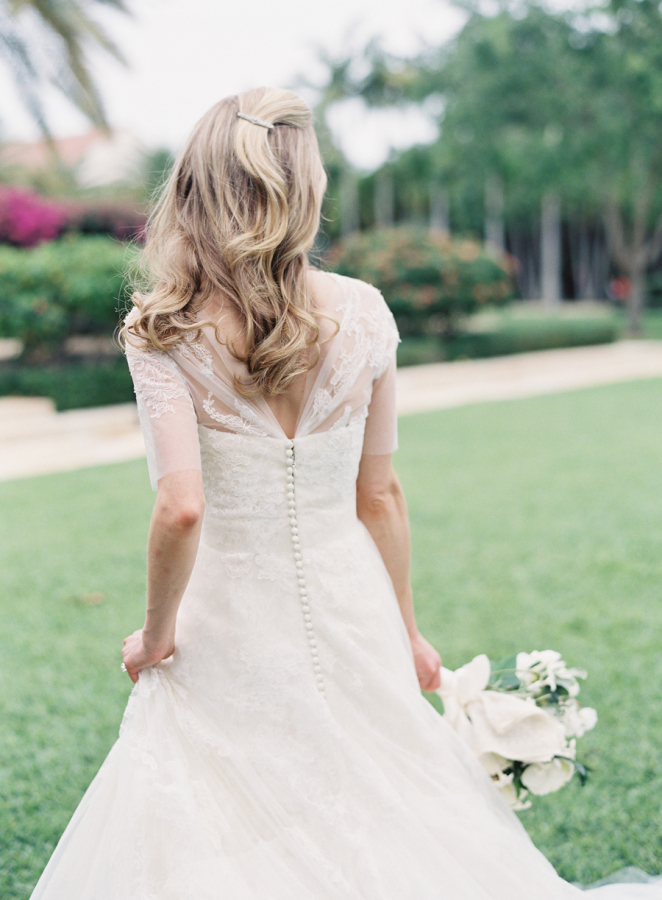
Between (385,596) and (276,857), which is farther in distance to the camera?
(385,596)

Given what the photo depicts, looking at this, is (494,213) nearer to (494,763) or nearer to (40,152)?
(40,152)

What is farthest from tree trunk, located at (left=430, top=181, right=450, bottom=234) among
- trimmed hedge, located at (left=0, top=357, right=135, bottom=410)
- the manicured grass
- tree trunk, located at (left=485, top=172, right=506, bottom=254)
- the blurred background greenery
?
the manicured grass

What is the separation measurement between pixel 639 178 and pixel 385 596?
20351 mm

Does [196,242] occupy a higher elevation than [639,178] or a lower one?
higher

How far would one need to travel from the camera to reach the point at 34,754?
303 cm

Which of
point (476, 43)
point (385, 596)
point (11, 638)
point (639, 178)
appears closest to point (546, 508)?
point (11, 638)

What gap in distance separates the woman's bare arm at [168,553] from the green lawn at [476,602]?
1.20 metres

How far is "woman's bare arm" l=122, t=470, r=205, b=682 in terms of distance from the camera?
1.47 metres

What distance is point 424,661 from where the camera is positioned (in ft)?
6.72

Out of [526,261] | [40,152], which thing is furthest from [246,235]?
[526,261]

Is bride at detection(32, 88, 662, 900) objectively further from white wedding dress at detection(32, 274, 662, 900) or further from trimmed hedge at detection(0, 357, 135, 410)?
trimmed hedge at detection(0, 357, 135, 410)

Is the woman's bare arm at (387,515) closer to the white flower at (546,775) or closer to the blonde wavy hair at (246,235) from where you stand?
the blonde wavy hair at (246,235)

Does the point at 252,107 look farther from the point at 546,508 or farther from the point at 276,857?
the point at 546,508

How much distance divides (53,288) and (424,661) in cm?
949
